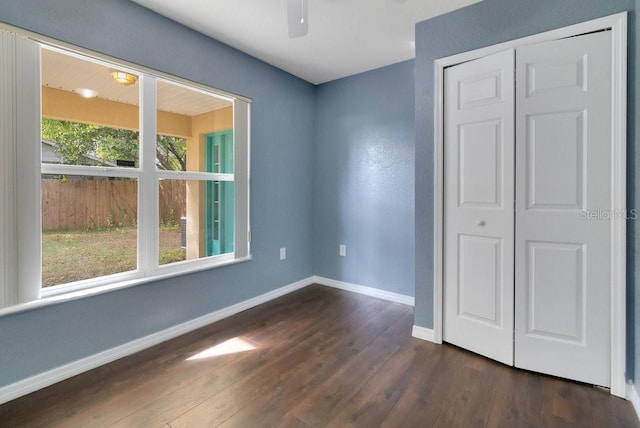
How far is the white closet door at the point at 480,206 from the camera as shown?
193 centimetres

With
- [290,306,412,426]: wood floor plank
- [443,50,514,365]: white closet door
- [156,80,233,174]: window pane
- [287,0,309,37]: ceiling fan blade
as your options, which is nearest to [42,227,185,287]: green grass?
[156,80,233,174]: window pane

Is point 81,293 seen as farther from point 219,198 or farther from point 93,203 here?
point 219,198

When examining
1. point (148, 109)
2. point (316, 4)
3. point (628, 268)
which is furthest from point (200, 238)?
point (628, 268)

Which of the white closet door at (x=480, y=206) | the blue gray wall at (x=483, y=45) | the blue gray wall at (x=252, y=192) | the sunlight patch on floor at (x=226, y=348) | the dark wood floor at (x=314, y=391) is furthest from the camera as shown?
the sunlight patch on floor at (x=226, y=348)

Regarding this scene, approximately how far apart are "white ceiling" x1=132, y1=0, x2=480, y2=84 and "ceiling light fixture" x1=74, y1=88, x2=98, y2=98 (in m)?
0.72

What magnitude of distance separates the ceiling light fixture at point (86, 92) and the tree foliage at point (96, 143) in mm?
198

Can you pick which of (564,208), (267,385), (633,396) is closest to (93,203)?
(267,385)

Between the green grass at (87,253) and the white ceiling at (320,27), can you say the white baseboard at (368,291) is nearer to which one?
the green grass at (87,253)

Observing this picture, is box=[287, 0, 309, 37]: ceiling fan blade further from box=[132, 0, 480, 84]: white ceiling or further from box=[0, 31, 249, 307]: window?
box=[0, 31, 249, 307]: window

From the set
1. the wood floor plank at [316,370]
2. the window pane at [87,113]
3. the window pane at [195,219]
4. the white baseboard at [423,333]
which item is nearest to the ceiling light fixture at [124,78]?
the window pane at [87,113]

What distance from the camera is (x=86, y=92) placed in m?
1.97

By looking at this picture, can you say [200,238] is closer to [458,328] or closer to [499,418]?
[458,328]

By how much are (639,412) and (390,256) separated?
1967mm

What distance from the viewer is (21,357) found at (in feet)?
5.45
